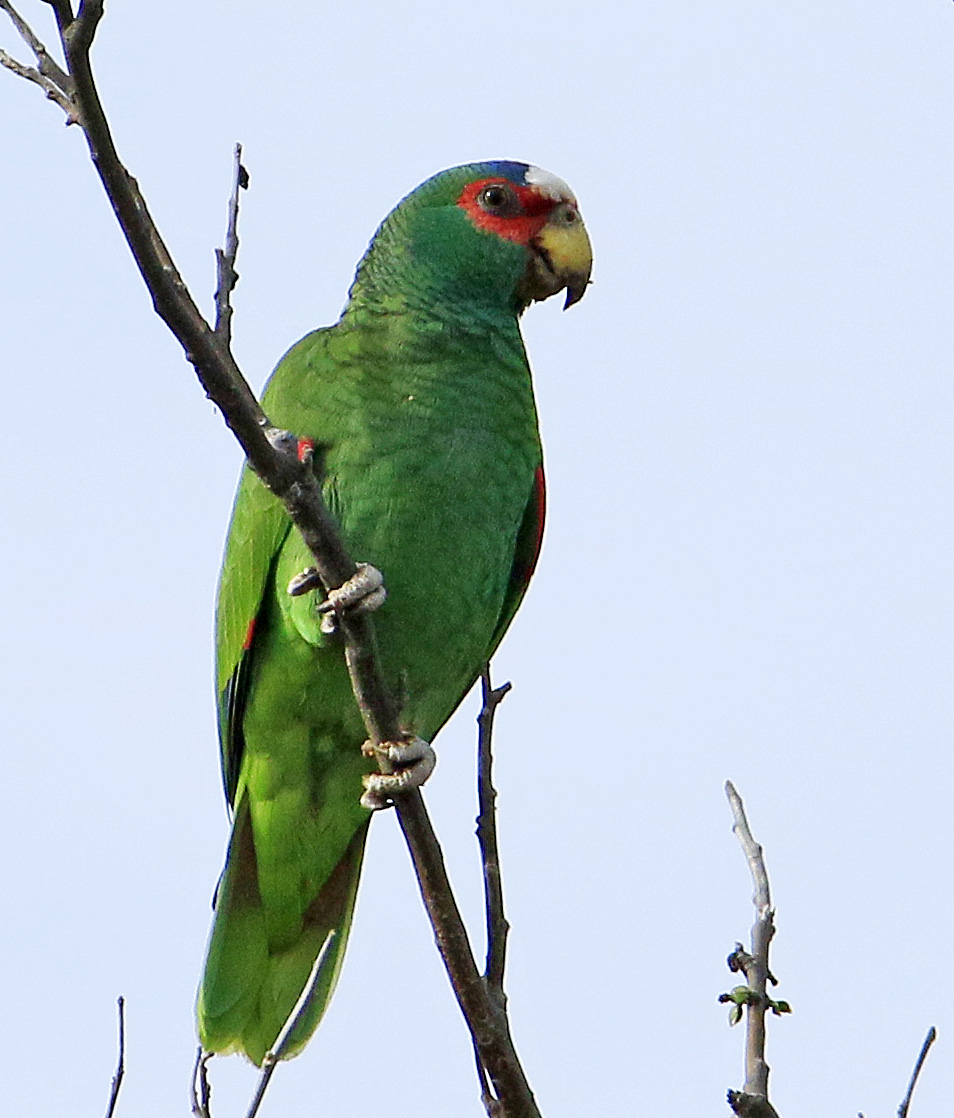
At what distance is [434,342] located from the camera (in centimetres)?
374

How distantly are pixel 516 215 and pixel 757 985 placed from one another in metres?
2.34

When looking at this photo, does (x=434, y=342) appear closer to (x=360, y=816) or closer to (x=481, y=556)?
(x=481, y=556)

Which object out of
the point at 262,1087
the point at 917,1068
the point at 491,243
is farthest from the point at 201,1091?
the point at 491,243

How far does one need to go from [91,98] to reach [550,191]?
219 centimetres

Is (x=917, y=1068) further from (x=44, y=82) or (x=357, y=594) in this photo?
(x=44, y=82)

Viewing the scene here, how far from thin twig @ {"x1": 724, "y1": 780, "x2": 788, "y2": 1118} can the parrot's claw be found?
780mm

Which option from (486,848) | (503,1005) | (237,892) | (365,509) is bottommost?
(503,1005)

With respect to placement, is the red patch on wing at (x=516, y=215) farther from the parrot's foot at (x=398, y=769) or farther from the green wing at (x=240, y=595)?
the parrot's foot at (x=398, y=769)

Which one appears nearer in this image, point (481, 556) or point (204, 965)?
point (481, 556)

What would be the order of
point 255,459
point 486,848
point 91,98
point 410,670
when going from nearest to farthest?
1. point 91,98
2. point 255,459
3. point 486,848
4. point 410,670

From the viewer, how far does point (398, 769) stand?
9.75 feet

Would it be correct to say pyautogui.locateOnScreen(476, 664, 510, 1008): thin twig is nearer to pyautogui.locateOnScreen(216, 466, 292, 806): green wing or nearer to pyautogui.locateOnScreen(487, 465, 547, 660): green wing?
pyautogui.locateOnScreen(216, 466, 292, 806): green wing

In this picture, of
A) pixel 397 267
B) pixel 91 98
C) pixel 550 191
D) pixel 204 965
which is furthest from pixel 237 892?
pixel 91 98

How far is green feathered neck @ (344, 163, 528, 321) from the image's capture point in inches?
154
